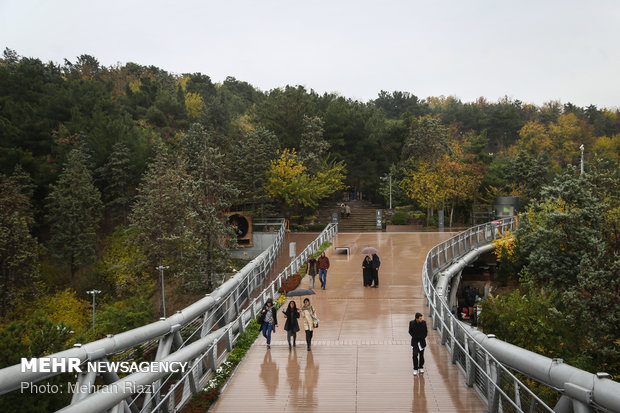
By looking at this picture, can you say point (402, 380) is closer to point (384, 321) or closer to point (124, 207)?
point (384, 321)

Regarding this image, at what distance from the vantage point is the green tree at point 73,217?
140 feet

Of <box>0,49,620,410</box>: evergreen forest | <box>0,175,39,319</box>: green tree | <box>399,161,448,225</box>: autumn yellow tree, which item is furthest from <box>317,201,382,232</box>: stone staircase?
<box>0,175,39,319</box>: green tree

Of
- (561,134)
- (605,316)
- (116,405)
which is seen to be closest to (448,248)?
(605,316)

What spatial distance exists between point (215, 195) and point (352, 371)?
91.1ft

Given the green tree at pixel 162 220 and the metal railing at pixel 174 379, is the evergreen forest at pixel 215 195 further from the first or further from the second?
the metal railing at pixel 174 379

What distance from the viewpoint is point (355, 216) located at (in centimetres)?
5428

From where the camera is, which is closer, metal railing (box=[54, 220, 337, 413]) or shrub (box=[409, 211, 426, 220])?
metal railing (box=[54, 220, 337, 413])

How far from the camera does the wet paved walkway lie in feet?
35.6

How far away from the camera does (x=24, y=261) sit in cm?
3531

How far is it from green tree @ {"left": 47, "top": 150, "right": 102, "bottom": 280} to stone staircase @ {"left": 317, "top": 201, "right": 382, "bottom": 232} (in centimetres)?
2056

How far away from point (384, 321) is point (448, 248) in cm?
1313

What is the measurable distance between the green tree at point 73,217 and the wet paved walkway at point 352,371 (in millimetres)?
27949

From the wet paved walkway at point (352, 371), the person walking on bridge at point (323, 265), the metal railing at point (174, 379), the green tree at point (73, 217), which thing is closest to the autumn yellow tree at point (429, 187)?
the green tree at point (73, 217)

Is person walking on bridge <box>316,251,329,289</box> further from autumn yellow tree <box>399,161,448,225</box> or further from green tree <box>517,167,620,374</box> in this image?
autumn yellow tree <box>399,161,448,225</box>
